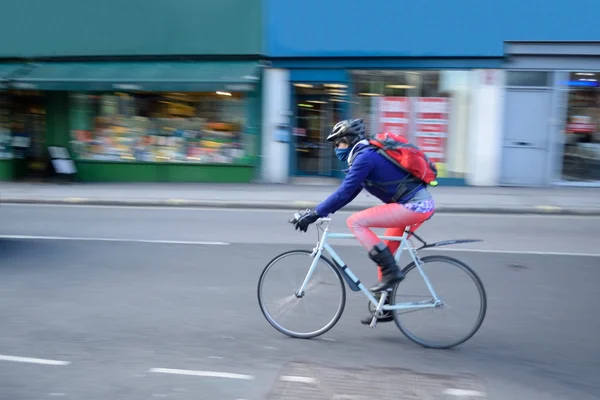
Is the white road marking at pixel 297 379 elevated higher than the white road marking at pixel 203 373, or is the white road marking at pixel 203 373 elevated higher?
the white road marking at pixel 297 379

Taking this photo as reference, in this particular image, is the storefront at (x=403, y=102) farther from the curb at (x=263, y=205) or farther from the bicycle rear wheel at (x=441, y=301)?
the bicycle rear wheel at (x=441, y=301)

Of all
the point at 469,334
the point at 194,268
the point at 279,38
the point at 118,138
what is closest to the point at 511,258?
the point at 469,334

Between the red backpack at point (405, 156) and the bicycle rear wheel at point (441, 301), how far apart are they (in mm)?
676

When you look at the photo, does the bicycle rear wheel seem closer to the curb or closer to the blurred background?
the blurred background

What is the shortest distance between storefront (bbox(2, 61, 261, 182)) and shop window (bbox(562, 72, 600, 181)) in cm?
769

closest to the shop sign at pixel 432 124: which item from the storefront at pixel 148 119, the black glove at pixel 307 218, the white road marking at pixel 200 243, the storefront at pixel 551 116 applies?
the storefront at pixel 551 116

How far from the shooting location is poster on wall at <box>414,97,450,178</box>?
614 inches

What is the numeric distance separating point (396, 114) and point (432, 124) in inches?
36.5

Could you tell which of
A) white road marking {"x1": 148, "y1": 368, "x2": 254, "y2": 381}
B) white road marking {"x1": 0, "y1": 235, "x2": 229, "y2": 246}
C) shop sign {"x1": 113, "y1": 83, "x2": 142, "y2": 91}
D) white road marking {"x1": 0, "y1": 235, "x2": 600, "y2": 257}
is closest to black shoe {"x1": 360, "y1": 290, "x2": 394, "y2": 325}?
white road marking {"x1": 148, "y1": 368, "x2": 254, "y2": 381}

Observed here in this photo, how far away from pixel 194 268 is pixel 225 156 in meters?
9.29

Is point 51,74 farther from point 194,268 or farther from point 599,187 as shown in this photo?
point 599,187

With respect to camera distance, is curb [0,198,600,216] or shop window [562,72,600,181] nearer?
curb [0,198,600,216]

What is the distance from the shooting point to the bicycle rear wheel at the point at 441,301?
486 centimetres

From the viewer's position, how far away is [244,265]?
7.68 m
